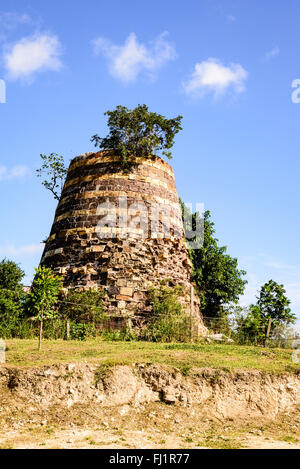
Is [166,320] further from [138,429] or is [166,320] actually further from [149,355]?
[138,429]

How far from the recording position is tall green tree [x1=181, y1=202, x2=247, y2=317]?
1703 cm

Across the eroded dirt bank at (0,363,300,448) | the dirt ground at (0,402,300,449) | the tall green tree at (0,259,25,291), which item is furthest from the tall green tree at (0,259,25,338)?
the dirt ground at (0,402,300,449)

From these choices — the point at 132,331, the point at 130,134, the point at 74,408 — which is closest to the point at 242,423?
the point at 74,408

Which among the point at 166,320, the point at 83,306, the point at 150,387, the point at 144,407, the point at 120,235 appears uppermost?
the point at 120,235

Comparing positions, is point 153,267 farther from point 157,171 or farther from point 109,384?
point 109,384

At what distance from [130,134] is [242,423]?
10516mm

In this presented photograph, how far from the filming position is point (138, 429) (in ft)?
21.8

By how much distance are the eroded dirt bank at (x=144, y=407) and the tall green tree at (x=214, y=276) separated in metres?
8.32

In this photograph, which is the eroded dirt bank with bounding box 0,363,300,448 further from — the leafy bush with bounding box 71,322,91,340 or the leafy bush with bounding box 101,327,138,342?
the leafy bush with bounding box 71,322,91,340

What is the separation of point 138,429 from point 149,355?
90.8 inches

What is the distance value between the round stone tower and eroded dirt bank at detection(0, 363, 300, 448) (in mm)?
4862

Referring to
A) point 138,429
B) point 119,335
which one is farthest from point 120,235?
point 138,429

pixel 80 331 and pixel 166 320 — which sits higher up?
pixel 166 320

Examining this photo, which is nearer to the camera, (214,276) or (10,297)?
(10,297)
